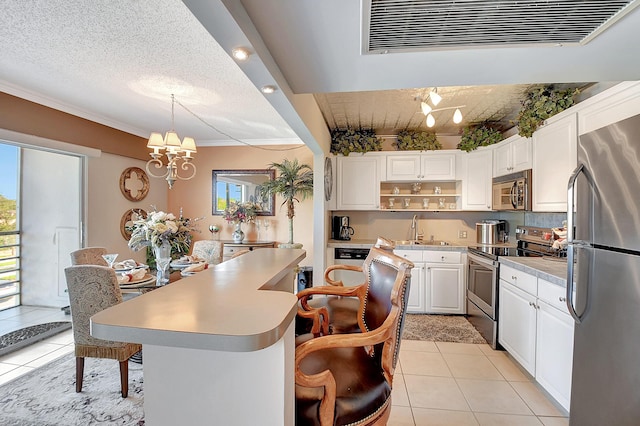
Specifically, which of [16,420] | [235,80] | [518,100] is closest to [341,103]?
[235,80]

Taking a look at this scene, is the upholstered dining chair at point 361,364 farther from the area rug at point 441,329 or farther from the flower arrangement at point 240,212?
the flower arrangement at point 240,212

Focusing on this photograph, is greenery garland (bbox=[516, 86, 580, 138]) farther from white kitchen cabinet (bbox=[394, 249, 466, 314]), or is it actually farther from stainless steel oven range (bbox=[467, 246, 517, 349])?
white kitchen cabinet (bbox=[394, 249, 466, 314])

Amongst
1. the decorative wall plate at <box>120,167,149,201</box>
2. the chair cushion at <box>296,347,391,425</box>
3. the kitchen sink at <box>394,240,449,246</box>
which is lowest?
the chair cushion at <box>296,347,391,425</box>

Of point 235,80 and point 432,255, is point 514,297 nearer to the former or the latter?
point 432,255

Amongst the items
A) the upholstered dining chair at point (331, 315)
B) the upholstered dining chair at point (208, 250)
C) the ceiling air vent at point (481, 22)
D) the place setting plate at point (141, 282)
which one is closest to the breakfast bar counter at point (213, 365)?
the upholstered dining chair at point (331, 315)

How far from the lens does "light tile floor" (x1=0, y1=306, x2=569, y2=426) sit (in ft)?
6.46

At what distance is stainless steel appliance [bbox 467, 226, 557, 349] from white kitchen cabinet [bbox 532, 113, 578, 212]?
0.47 metres

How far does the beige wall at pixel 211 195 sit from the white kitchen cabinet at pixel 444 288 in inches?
75.1

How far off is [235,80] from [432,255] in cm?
302

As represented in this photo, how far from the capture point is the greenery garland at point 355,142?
420 cm

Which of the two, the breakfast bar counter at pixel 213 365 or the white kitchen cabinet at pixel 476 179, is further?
the white kitchen cabinet at pixel 476 179

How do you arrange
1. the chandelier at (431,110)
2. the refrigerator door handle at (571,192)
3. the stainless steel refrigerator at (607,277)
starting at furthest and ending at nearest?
the chandelier at (431,110) → the refrigerator door handle at (571,192) → the stainless steel refrigerator at (607,277)

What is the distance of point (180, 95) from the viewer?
310cm

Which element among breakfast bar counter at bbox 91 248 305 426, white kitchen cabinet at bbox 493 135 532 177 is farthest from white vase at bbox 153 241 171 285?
white kitchen cabinet at bbox 493 135 532 177
